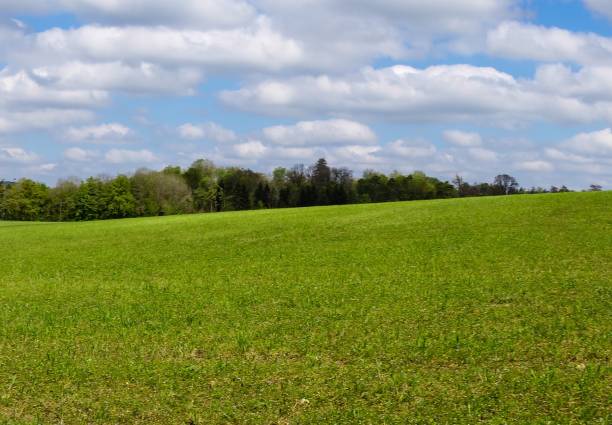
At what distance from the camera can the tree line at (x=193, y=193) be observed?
11350 centimetres

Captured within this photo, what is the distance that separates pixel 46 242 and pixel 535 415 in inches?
1714

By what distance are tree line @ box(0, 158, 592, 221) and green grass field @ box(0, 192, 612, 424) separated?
293ft

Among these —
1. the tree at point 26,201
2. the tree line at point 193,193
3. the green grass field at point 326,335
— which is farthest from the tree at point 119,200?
the green grass field at point 326,335

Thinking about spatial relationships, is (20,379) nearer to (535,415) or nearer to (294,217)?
(535,415)

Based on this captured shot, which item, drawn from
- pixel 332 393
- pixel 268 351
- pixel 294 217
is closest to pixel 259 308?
pixel 268 351

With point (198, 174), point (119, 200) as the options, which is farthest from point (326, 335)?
point (198, 174)

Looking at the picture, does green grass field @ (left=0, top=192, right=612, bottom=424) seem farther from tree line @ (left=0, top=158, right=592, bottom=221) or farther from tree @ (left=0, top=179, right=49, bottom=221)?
tree @ (left=0, top=179, right=49, bottom=221)

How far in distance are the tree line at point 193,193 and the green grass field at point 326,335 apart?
293 feet

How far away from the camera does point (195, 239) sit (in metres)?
37.7

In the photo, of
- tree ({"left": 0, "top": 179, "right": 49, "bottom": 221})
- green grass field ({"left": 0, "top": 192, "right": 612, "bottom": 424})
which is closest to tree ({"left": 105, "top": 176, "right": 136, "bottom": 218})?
tree ({"left": 0, "top": 179, "right": 49, "bottom": 221})

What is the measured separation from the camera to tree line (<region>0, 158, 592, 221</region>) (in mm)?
113500

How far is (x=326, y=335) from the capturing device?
13141 millimetres

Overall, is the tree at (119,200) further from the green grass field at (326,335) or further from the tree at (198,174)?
the green grass field at (326,335)

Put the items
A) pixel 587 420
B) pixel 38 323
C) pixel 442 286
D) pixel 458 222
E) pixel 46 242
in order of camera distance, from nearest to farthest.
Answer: pixel 587 420 → pixel 38 323 → pixel 442 286 → pixel 458 222 → pixel 46 242
